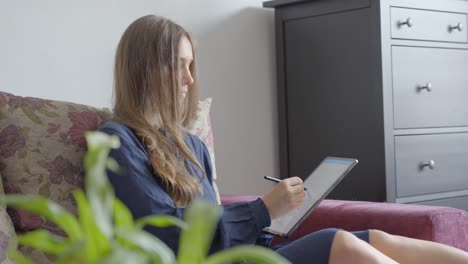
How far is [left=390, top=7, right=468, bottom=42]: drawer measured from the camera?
2.56m

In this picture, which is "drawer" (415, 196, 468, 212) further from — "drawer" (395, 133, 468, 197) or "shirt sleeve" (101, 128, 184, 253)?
"shirt sleeve" (101, 128, 184, 253)

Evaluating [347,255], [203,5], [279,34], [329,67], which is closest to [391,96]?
[329,67]

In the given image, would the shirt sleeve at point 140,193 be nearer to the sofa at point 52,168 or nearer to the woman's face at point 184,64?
the sofa at point 52,168

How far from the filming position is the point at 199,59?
2.68 meters

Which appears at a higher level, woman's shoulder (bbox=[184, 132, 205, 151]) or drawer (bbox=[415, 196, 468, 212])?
woman's shoulder (bbox=[184, 132, 205, 151])

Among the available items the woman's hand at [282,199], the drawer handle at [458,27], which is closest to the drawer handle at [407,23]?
the drawer handle at [458,27]

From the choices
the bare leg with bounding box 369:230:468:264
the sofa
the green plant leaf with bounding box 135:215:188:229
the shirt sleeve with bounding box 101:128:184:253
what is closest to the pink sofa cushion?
the sofa

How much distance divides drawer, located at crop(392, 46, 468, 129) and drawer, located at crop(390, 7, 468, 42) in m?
0.04

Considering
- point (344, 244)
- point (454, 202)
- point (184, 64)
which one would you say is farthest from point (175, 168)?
point (454, 202)

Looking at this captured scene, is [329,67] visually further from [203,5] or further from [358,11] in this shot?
[203,5]

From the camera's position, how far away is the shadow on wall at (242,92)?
9.01ft

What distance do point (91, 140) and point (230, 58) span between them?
232 centimetres

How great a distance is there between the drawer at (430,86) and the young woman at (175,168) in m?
0.88

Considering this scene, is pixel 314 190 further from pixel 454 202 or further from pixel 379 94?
pixel 454 202
